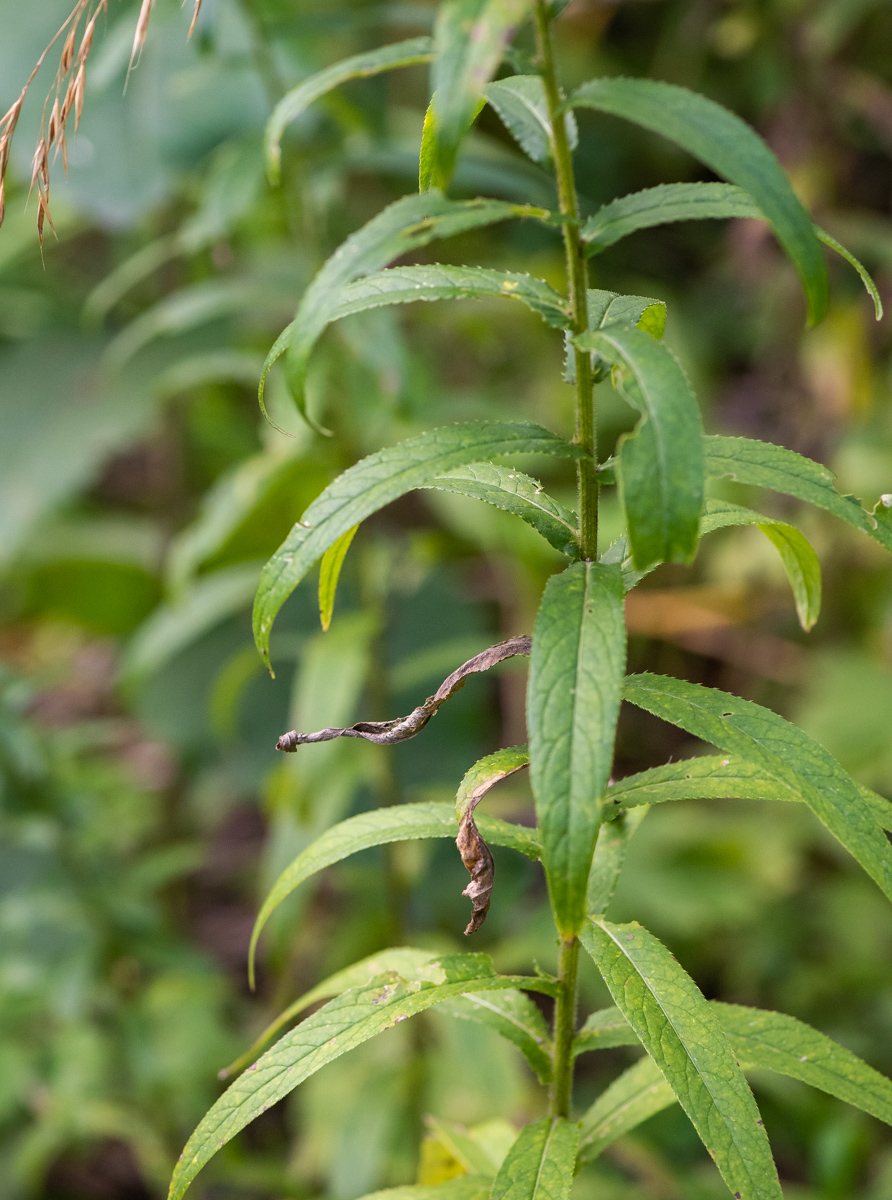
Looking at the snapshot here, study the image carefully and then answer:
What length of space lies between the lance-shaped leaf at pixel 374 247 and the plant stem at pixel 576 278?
0.11 ft

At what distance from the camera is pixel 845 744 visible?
6.61ft

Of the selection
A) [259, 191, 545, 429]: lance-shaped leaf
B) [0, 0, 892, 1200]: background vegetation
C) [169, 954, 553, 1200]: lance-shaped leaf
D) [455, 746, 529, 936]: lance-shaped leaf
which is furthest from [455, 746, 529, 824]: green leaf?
[0, 0, 892, 1200]: background vegetation

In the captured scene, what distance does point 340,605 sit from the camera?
2234 mm

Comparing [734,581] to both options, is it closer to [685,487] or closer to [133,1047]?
[133,1047]

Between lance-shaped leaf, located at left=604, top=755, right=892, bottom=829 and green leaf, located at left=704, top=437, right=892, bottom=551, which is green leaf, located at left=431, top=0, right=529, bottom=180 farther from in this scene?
lance-shaped leaf, located at left=604, top=755, right=892, bottom=829

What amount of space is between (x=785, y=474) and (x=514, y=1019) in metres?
0.37

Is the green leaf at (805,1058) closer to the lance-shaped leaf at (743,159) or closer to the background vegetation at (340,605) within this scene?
the lance-shaped leaf at (743,159)

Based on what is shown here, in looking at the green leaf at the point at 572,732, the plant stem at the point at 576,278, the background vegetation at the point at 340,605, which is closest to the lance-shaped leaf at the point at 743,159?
the plant stem at the point at 576,278

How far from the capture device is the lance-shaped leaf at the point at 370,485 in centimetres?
44

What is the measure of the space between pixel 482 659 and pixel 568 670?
10cm

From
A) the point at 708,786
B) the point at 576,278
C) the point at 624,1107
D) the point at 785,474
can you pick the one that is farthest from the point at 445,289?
the point at 624,1107

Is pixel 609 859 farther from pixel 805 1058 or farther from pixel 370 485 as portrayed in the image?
pixel 370 485

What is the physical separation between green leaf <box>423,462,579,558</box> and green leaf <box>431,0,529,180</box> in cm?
19

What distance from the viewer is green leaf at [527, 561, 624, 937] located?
0.40 meters
